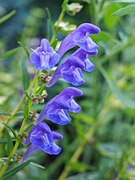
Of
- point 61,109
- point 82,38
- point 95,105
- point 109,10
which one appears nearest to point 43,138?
point 61,109

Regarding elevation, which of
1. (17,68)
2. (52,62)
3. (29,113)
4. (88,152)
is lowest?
(88,152)

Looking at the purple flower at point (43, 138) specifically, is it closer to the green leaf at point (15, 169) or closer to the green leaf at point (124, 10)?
the green leaf at point (15, 169)

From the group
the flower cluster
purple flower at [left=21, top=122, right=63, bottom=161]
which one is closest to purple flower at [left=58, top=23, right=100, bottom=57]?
the flower cluster

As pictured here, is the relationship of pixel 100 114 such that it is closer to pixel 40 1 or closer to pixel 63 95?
pixel 63 95

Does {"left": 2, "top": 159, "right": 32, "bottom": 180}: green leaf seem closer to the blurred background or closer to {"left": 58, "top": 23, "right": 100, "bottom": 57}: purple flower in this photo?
the blurred background

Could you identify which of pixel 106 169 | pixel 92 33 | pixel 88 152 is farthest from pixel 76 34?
pixel 88 152

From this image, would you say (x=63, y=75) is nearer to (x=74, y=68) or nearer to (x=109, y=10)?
(x=74, y=68)

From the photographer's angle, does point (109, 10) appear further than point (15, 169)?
Yes
